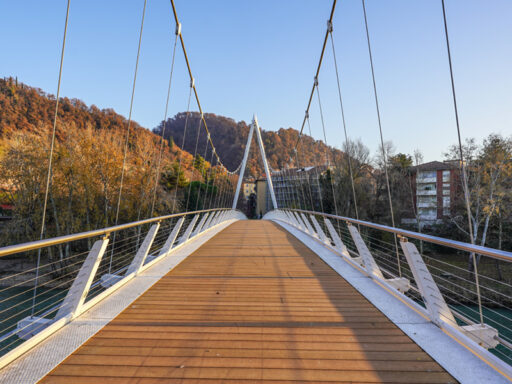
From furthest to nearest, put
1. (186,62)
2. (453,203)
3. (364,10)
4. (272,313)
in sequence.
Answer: (453,203) → (186,62) → (364,10) → (272,313)

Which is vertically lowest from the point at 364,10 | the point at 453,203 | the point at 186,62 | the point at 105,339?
the point at 105,339

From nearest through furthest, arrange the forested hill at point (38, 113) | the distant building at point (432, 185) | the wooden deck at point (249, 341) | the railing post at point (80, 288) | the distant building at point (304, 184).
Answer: the wooden deck at point (249, 341) < the railing post at point (80, 288) < the forested hill at point (38, 113) < the distant building at point (304, 184) < the distant building at point (432, 185)

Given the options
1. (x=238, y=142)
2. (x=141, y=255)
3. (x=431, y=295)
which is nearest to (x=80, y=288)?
(x=141, y=255)

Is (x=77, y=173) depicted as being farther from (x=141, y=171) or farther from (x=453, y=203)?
(x=453, y=203)

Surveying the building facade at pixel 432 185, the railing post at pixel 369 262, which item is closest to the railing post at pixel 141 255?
the railing post at pixel 369 262

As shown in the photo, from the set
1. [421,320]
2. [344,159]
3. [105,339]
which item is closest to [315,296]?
[421,320]

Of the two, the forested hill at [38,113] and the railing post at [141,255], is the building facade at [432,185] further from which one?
the railing post at [141,255]

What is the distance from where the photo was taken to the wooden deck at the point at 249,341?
1.61 m

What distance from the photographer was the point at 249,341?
1.97 metres

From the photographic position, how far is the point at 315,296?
2.94 m

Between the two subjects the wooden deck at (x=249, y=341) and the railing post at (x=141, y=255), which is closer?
the wooden deck at (x=249, y=341)

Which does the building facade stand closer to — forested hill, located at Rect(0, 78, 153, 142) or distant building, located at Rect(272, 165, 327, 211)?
distant building, located at Rect(272, 165, 327, 211)

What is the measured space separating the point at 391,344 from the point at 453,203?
22139mm

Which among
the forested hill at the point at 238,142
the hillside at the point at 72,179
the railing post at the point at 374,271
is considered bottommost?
the railing post at the point at 374,271
